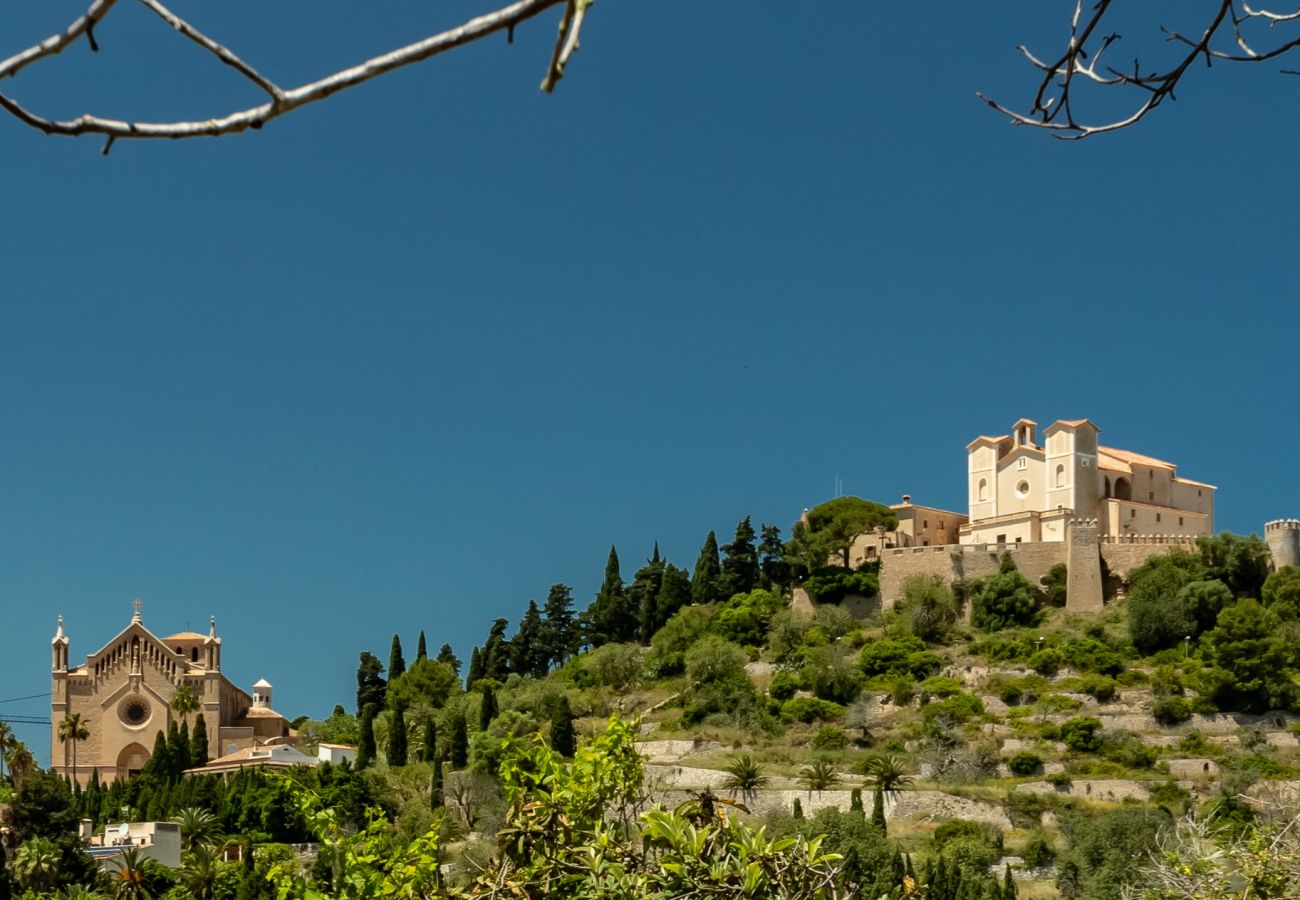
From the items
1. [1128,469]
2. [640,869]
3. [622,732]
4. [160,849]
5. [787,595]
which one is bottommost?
[160,849]

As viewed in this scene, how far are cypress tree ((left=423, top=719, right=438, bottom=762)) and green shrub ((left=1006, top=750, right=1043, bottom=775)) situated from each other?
14.4 metres

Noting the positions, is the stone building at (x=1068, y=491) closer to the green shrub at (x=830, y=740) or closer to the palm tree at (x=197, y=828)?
the green shrub at (x=830, y=740)

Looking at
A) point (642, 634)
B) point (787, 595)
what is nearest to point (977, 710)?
point (787, 595)

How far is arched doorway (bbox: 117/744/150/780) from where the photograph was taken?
156 ft

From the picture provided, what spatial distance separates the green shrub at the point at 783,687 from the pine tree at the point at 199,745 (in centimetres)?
1650

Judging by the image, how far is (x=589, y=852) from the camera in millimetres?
6426

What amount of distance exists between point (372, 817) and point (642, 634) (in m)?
44.8

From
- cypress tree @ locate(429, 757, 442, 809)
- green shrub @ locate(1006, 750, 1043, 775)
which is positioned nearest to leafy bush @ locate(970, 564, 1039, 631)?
green shrub @ locate(1006, 750, 1043, 775)

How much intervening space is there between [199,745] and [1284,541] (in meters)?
30.8

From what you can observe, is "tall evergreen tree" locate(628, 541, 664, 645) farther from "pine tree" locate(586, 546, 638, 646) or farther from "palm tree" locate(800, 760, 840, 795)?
"palm tree" locate(800, 760, 840, 795)

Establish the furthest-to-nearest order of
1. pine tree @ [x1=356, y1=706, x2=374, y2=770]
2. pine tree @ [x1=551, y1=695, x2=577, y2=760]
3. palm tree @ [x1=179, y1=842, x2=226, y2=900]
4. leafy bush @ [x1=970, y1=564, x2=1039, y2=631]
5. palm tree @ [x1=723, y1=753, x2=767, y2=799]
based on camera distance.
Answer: leafy bush @ [x1=970, y1=564, x2=1039, y2=631] → pine tree @ [x1=356, y1=706, x2=374, y2=770] → pine tree @ [x1=551, y1=695, x2=577, y2=760] → palm tree @ [x1=723, y1=753, x2=767, y2=799] → palm tree @ [x1=179, y1=842, x2=226, y2=900]

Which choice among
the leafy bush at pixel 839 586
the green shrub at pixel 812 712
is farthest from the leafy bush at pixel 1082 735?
the leafy bush at pixel 839 586

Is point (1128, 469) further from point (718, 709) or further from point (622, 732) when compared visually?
point (622, 732)

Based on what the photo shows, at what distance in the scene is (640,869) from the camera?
6859mm
